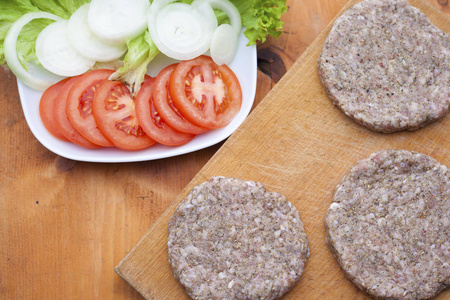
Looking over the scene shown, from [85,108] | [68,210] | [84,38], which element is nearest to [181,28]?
[84,38]

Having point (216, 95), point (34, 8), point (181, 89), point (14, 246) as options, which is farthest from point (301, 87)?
point (14, 246)

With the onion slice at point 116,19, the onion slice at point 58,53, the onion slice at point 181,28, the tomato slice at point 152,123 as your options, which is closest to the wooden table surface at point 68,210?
the tomato slice at point 152,123

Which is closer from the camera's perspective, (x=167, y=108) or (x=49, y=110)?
(x=167, y=108)

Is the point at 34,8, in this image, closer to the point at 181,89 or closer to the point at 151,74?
the point at 151,74

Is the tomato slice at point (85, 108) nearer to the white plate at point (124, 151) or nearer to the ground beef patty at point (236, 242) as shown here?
the white plate at point (124, 151)

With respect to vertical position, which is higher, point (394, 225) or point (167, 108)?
point (167, 108)

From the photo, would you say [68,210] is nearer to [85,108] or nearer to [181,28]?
[85,108]
